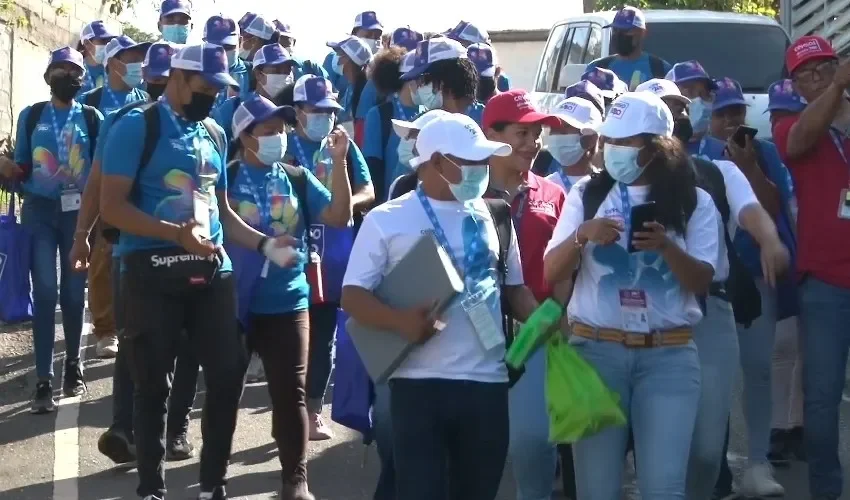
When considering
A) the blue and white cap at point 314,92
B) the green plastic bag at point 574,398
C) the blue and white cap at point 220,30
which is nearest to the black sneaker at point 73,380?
the blue and white cap at point 220,30

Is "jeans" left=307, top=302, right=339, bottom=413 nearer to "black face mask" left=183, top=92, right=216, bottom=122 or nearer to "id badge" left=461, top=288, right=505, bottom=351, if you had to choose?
"black face mask" left=183, top=92, right=216, bottom=122

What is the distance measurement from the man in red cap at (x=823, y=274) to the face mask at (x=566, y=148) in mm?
1017

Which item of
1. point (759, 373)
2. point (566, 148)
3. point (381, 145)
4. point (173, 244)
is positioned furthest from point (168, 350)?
point (759, 373)

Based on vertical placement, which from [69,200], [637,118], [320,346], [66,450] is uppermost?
[637,118]

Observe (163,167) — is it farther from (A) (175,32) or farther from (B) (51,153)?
(A) (175,32)

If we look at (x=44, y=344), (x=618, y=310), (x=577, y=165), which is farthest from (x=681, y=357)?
(x=44, y=344)

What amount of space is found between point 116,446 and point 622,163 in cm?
355

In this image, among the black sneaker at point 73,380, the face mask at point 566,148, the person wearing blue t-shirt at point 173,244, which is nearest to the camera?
the person wearing blue t-shirt at point 173,244

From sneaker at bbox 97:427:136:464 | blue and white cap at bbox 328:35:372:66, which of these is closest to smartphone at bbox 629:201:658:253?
sneaker at bbox 97:427:136:464

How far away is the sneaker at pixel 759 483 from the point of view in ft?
25.2

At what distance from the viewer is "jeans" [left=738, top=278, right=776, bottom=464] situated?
7648 millimetres

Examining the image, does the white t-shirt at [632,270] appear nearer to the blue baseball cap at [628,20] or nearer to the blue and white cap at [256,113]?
the blue and white cap at [256,113]

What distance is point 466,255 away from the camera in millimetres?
5480

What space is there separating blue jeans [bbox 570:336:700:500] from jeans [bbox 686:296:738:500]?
40 centimetres
